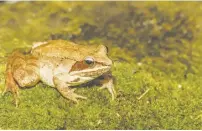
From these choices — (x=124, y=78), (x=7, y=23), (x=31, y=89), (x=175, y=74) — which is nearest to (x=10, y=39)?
(x=7, y=23)

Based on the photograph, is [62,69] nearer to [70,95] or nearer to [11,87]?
[70,95]

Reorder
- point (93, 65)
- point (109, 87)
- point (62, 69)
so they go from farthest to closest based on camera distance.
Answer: point (109, 87)
point (62, 69)
point (93, 65)

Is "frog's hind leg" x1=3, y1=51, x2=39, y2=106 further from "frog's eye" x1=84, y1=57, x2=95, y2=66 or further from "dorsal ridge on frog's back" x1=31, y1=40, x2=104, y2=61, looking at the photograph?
"frog's eye" x1=84, y1=57, x2=95, y2=66

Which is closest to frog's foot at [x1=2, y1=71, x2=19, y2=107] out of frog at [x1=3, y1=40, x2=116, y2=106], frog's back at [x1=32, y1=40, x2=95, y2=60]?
frog at [x1=3, y1=40, x2=116, y2=106]

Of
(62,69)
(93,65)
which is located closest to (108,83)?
(93,65)

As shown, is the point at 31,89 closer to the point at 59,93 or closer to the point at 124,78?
the point at 59,93
